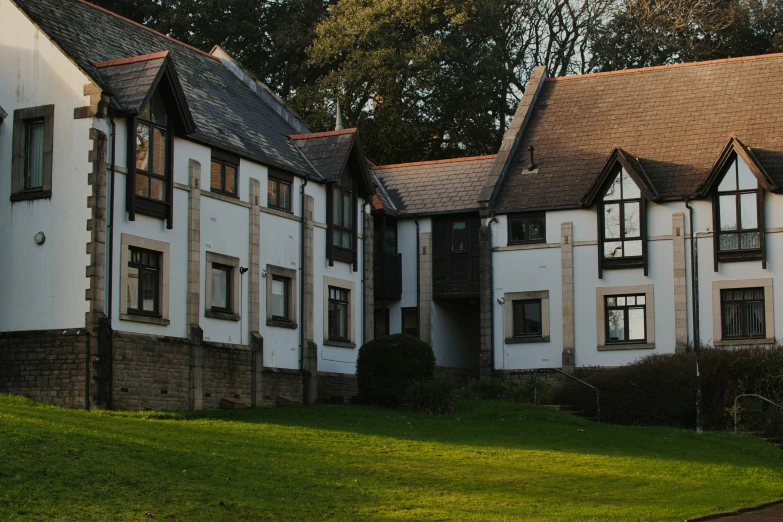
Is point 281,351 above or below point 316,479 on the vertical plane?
above

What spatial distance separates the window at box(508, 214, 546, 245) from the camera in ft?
139

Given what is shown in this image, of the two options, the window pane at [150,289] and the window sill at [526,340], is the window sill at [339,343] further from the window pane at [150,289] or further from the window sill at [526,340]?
the window pane at [150,289]

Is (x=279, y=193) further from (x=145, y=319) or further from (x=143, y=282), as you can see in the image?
(x=145, y=319)

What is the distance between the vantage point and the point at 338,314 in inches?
1540

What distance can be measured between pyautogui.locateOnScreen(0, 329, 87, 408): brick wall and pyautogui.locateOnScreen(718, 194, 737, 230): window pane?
2141 centimetres

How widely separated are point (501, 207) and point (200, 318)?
1434 cm

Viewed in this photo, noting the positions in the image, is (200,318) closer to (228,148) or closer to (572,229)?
(228,148)

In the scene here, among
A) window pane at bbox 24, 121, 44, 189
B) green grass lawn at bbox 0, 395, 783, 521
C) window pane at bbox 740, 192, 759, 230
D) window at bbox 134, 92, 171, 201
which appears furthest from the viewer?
window pane at bbox 740, 192, 759, 230

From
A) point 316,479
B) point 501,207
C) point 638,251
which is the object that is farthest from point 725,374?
point 316,479

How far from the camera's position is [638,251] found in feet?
134

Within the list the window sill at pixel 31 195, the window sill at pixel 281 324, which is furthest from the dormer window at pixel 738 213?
the window sill at pixel 31 195

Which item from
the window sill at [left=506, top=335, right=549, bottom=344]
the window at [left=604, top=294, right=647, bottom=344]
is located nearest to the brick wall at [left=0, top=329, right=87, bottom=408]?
the window sill at [left=506, top=335, right=549, bottom=344]

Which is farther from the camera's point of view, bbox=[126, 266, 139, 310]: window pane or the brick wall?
bbox=[126, 266, 139, 310]: window pane

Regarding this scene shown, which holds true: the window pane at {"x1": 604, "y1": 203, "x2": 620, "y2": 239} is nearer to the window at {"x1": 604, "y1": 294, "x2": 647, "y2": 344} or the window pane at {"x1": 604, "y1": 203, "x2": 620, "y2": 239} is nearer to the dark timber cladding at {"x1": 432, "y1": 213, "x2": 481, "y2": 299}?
the window at {"x1": 604, "y1": 294, "x2": 647, "y2": 344}
